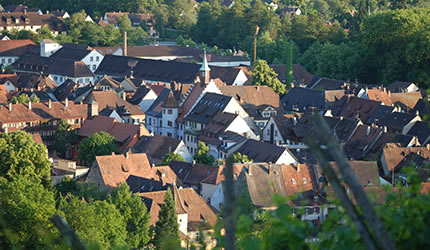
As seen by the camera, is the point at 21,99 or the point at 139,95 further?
the point at 139,95

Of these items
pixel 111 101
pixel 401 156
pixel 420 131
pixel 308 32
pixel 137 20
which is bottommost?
pixel 137 20

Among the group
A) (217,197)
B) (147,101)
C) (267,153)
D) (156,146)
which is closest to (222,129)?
(156,146)

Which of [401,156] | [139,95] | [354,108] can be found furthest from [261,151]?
[139,95]

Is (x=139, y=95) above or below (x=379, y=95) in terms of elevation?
below

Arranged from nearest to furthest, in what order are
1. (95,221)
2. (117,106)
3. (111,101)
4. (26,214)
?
1. (95,221)
2. (26,214)
3. (117,106)
4. (111,101)

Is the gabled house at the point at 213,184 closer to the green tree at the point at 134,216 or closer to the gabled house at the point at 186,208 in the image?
the gabled house at the point at 186,208

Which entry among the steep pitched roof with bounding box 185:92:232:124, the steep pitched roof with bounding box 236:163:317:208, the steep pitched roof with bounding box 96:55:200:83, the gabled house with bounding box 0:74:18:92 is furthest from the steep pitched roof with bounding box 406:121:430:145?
the gabled house with bounding box 0:74:18:92

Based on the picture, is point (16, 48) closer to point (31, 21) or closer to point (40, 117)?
point (31, 21)

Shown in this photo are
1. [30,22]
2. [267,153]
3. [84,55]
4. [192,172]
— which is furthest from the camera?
[30,22]
